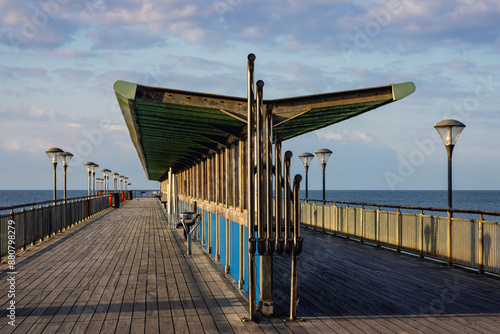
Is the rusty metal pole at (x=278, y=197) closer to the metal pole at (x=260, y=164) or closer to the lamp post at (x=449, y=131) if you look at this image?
the metal pole at (x=260, y=164)

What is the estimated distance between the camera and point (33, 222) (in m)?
12.9

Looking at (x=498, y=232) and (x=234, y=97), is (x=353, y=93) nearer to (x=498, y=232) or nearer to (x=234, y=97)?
(x=234, y=97)

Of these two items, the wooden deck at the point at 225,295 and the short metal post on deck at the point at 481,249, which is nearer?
the wooden deck at the point at 225,295

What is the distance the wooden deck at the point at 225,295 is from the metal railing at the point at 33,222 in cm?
53

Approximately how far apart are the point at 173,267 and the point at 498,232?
630 centimetres

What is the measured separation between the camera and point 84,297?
709 cm

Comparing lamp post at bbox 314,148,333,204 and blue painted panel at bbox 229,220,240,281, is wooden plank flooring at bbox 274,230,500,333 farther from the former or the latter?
lamp post at bbox 314,148,333,204

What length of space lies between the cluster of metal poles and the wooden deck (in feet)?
1.47

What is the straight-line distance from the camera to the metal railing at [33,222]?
10383 mm

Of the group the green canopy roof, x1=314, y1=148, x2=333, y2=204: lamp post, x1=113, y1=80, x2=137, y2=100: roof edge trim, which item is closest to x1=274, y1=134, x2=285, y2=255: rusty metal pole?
the green canopy roof

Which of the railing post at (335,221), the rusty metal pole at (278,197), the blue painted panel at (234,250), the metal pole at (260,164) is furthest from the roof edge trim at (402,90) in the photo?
the railing post at (335,221)

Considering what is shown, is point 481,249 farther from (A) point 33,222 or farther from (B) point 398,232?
(A) point 33,222

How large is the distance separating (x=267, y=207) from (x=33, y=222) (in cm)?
956

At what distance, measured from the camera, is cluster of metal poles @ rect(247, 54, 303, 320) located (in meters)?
5.66
